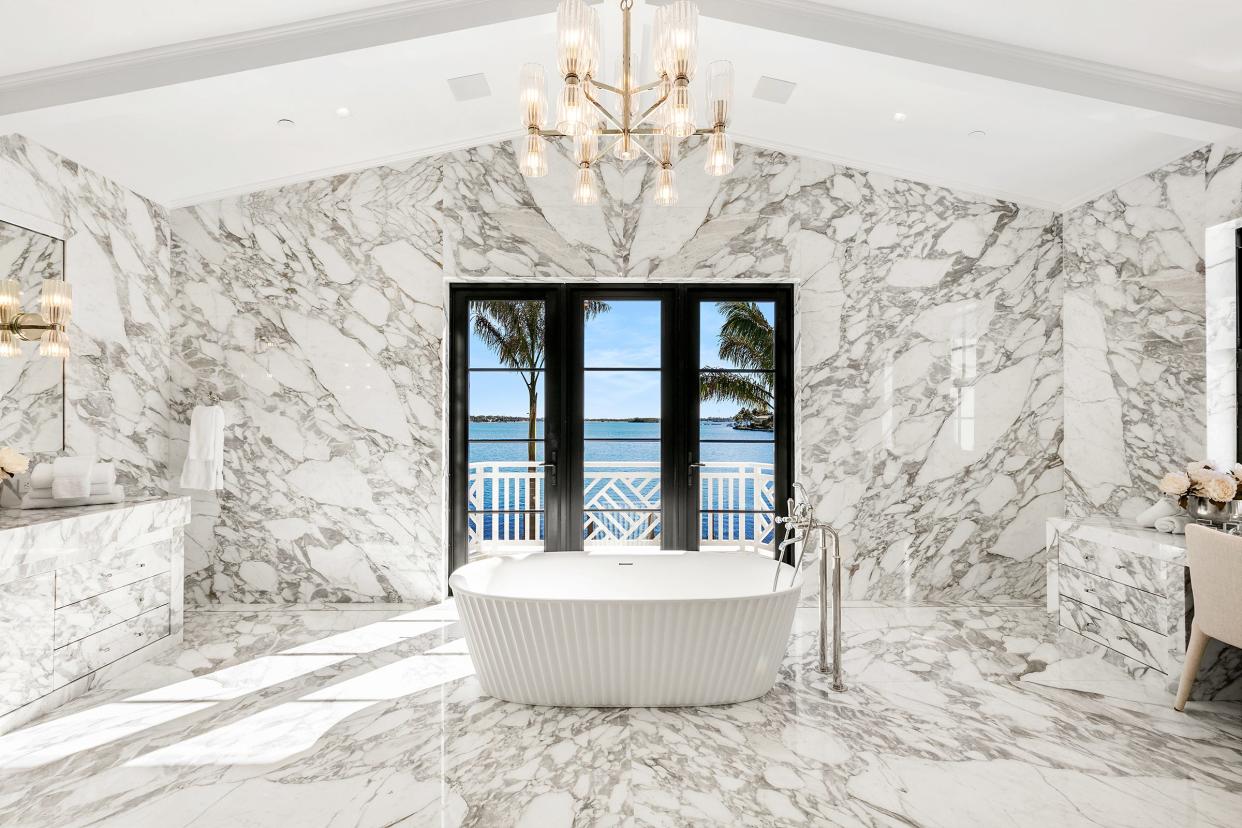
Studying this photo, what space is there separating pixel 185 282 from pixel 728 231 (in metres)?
3.46

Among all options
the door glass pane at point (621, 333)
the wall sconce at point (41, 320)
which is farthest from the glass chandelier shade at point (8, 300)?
the door glass pane at point (621, 333)

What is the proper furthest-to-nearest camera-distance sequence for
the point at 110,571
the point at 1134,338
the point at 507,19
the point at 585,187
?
the point at 1134,338 < the point at 110,571 < the point at 507,19 < the point at 585,187

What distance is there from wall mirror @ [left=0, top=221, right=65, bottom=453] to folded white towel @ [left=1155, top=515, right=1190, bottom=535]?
5359mm

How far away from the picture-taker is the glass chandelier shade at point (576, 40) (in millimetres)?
2029

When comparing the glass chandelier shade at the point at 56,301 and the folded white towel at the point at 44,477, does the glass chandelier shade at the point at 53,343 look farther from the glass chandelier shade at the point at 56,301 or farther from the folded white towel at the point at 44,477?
the folded white towel at the point at 44,477

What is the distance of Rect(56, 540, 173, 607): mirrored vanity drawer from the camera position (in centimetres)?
277

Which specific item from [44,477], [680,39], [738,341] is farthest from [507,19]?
[44,477]

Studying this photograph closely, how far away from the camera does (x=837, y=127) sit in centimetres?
381

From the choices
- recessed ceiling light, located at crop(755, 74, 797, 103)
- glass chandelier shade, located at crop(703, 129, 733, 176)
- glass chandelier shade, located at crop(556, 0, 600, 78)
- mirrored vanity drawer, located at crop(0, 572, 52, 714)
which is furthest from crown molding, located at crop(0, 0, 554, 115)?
mirrored vanity drawer, located at crop(0, 572, 52, 714)

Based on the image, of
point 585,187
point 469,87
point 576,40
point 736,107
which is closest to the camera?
point 576,40

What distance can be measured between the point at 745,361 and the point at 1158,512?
2284mm

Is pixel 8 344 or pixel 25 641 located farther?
pixel 8 344

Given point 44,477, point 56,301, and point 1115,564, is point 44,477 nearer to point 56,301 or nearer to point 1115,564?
point 56,301

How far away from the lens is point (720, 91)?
231 centimetres
